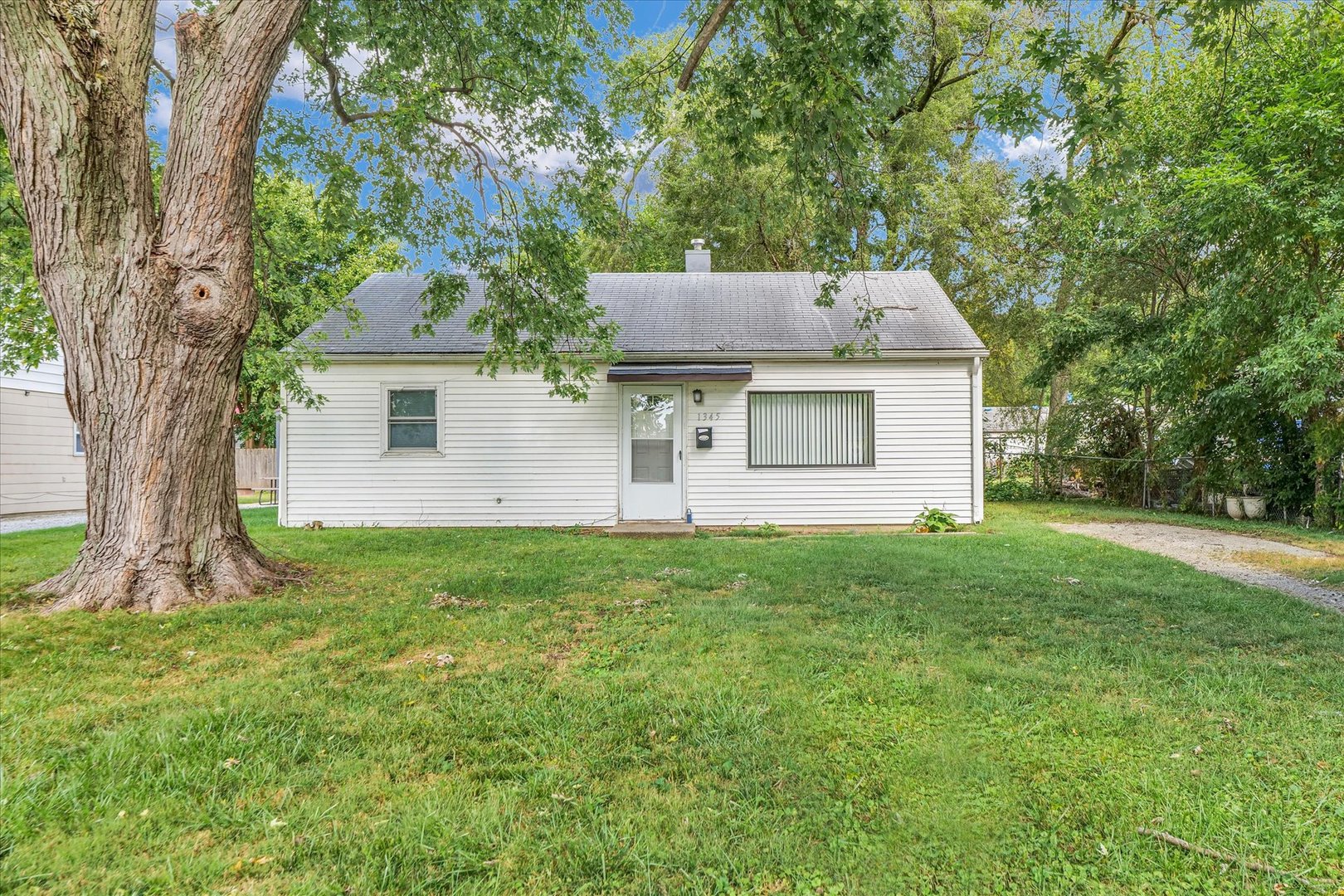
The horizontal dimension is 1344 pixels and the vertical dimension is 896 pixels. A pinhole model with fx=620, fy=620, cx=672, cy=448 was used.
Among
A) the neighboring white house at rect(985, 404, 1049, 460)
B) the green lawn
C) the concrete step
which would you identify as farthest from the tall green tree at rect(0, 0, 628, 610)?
the neighboring white house at rect(985, 404, 1049, 460)

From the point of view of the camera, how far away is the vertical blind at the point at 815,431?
31.2ft

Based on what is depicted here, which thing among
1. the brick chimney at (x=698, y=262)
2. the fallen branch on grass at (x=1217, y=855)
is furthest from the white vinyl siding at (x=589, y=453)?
the fallen branch on grass at (x=1217, y=855)

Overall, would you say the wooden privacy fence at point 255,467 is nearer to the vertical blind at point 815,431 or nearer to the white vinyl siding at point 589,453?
the white vinyl siding at point 589,453

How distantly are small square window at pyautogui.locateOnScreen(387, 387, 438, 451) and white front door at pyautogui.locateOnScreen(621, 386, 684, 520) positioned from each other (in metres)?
2.93

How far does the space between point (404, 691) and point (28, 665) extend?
6.69ft

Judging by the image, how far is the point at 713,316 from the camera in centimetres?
1039

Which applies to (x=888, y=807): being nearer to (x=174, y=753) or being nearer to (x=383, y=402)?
(x=174, y=753)

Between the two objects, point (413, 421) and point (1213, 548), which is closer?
point (1213, 548)

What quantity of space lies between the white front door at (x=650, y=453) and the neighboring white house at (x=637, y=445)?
Answer: 2 centimetres

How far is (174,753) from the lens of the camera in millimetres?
2277

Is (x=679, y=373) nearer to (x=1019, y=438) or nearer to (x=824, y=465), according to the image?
(x=824, y=465)

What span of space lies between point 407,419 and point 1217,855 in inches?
383

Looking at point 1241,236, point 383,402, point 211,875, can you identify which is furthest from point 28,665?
point 1241,236

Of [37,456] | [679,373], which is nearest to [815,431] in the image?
[679,373]
